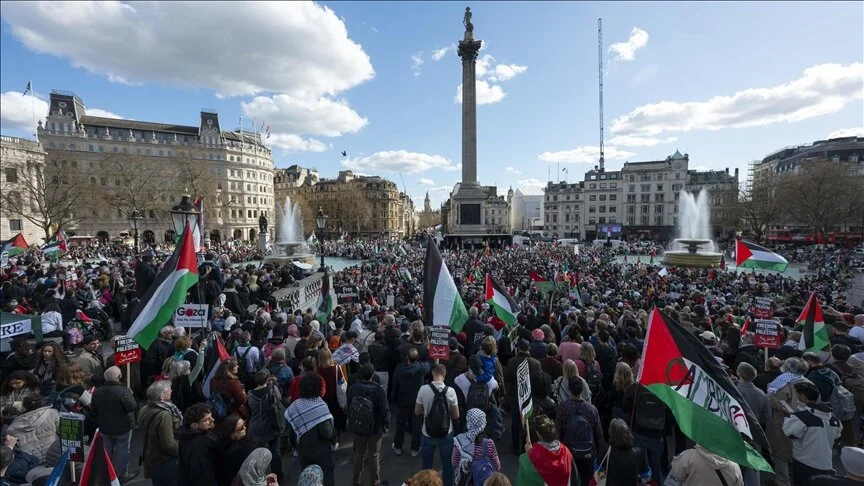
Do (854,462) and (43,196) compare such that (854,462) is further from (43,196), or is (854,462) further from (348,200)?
(348,200)

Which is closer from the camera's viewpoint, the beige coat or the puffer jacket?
the beige coat

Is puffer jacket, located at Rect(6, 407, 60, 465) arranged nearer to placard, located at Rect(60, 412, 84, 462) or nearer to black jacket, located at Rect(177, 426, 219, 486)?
placard, located at Rect(60, 412, 84, 462)

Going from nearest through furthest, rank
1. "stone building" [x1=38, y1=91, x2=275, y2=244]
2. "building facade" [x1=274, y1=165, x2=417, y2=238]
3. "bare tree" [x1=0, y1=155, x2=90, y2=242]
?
"bare tree" [x1=0, y1=155, x2=90, y2=242]
"stone building" [x1=38, y1=91, x2=275, y2=244]
"building facade" [x1=274, y1=165, x2=417, y2=238]

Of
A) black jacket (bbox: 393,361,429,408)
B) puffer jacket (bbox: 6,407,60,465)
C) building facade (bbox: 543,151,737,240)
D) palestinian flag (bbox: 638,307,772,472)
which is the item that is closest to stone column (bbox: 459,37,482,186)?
building facade (bbox: 543,151,737,240)

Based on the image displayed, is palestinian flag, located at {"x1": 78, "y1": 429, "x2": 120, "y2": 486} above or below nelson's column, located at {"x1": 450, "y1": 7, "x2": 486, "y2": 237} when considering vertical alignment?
below

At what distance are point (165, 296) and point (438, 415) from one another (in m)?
5.26

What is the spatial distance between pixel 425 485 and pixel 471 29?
6147 cm

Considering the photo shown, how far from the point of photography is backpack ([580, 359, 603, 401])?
5.92 meters

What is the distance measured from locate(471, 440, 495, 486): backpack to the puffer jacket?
4826 mm

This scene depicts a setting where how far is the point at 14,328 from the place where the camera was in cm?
698

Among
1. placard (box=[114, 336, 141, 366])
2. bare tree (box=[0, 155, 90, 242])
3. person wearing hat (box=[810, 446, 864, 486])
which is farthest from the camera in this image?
bare tree (box=[0, 155, 90, 242])

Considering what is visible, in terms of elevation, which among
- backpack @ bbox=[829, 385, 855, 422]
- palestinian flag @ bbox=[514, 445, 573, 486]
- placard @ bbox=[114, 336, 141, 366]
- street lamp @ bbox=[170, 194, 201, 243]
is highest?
street lamp @ bbox=[170, 194, 201, 243]

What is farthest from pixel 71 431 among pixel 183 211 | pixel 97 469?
pixel 183 211

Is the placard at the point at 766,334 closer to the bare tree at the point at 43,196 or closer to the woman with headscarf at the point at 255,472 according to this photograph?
the woman with headscarf at the point at 255,472
